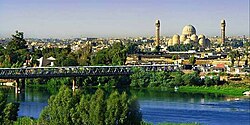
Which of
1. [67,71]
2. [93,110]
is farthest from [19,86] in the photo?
[93,110]

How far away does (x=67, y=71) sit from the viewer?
129 ft

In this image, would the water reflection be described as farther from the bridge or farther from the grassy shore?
the bridge

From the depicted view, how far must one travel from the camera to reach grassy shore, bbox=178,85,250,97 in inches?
1370

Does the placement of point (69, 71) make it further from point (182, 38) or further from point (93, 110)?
point (182, 38)

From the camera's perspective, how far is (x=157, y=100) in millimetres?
30328

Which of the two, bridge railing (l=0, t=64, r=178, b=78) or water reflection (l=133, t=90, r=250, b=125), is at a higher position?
bridge railing (l=0, t=64, r=178, b=78)

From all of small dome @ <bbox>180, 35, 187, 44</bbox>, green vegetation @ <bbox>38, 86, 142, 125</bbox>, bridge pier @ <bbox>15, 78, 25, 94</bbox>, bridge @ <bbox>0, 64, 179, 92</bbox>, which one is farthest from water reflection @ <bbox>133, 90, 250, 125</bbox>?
small dome @ <bbox>180, 35, 187, 44</bbox>

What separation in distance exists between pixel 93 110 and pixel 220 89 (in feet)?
70.7

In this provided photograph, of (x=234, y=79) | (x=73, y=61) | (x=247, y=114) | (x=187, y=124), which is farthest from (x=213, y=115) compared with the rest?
(x=73, y=61)

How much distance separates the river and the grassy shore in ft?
4.90

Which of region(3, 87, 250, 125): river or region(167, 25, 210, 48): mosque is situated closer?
region(3, 87, 250, 125): river

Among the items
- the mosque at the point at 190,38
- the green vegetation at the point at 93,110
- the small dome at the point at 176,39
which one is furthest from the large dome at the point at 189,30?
the green vegetation at the point at 93,110

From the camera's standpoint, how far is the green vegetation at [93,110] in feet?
50.2

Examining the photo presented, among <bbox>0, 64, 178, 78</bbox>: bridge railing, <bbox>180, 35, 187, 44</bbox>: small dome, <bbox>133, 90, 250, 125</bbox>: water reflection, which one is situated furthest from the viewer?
<bbox>180, 35, 187, 44</bbox>: small dome
